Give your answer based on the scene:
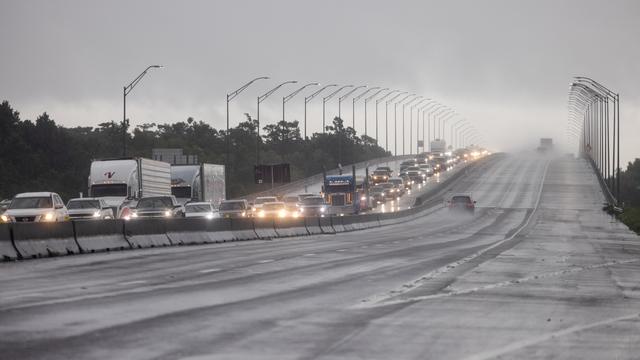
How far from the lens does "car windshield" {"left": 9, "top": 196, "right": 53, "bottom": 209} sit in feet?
142

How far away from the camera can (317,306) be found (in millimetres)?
15828

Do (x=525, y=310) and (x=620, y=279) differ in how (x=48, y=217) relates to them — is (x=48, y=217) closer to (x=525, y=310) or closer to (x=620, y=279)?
(x=620, y=279)

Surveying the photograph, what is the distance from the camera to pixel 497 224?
255 ft

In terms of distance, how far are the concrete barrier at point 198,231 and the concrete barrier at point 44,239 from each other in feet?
24.0

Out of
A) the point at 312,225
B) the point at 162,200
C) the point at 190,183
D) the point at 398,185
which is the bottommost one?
the point at 398,185

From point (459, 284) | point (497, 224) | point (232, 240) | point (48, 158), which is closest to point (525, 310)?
point (459, 284)

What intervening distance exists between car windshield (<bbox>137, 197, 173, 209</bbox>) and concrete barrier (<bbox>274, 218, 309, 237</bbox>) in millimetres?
4911

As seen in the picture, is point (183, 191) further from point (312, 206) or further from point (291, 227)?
point (291, 227)

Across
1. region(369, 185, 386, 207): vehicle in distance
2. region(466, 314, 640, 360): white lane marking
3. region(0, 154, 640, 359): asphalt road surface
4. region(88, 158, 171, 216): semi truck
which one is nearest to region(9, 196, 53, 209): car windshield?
region(88, 158, 171, 216): semi truck

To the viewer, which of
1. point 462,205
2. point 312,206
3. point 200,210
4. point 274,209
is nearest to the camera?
point 200,210

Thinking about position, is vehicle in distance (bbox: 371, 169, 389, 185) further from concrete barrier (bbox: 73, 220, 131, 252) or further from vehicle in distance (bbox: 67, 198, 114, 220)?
concrete barrier (bbox: 73, 220, 131, 252)

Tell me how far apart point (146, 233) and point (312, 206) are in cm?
3858

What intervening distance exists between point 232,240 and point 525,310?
27.9 m

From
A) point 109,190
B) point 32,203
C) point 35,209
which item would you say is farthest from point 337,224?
point 35,209
